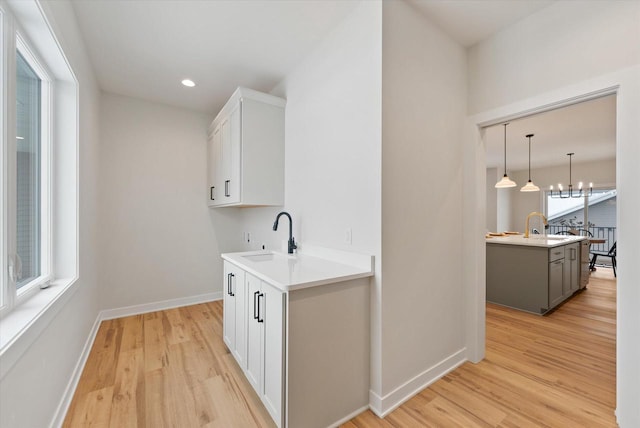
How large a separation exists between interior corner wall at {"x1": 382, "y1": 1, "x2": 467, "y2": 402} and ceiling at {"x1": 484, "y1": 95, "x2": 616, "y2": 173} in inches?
36.5

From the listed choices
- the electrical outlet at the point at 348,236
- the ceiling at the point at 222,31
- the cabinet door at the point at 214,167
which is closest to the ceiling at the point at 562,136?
the ceiling at the point at 222,31

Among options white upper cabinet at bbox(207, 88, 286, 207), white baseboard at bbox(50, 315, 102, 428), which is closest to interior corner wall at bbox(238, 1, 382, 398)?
white upper cabinet at bbox(207, 88, 286, 207)

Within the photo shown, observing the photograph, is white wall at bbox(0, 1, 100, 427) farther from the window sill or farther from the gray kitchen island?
the gray kitchen island

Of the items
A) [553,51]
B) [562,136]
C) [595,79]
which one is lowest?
[595,79]

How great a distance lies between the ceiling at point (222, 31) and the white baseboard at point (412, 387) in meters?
2.60

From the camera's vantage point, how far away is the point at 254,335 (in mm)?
1845

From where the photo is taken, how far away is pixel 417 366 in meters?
→ 1.93

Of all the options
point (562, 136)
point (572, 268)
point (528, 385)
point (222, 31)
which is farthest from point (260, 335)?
point (562, 136)

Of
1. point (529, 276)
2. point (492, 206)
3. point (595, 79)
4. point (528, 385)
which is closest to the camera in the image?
point (595, 79)

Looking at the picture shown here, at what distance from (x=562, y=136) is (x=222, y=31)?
5645 mm

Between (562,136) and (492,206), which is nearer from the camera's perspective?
(562,136)

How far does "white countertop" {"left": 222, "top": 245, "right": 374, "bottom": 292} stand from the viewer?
1525 mm

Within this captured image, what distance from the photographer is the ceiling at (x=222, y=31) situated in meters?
1.89

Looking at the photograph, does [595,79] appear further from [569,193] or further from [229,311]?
[569,193]
